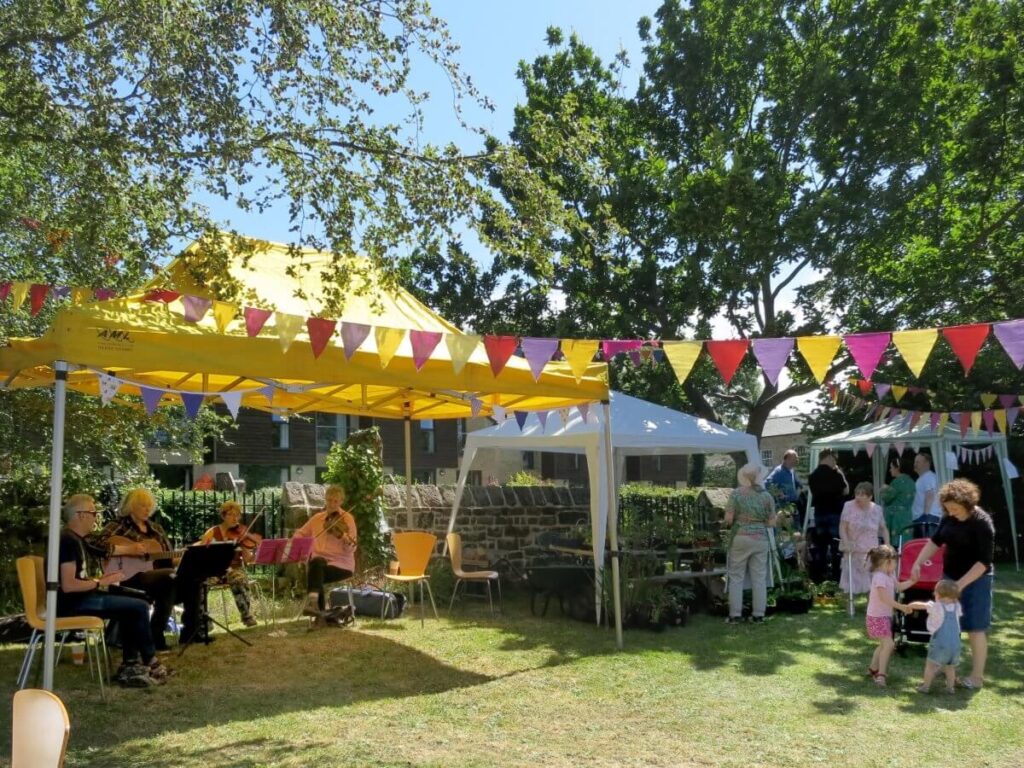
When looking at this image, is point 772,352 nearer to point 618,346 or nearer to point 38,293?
point 618,346

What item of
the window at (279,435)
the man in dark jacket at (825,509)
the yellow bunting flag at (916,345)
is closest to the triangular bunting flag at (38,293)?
the yellow bunting flag at (916,345)

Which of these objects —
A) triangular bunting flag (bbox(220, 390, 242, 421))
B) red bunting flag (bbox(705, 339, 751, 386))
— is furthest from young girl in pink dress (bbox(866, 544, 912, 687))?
triangular bunting flag (bbox(220, 390, 242, 421))

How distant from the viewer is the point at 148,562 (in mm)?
6910

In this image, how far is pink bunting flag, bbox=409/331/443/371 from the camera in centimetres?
645

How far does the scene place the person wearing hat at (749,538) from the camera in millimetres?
8531

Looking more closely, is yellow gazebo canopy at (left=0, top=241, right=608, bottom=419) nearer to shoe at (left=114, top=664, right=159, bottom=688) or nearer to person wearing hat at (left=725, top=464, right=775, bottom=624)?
shoe at (left=114, top=664, right=159, bottom=688)

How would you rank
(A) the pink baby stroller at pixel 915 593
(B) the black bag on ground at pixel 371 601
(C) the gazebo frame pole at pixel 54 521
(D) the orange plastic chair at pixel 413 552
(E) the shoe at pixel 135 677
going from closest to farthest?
1. (C) the gazebo frame pole at pixel 54 521
2. (E) the shoe at pixel 135 677
3. (A) the pink baby stroller at pixel 915 593
4. (D) the orange plastic chair at pixel 413 552
5. (B) the black bag on ground at pixel 371 601

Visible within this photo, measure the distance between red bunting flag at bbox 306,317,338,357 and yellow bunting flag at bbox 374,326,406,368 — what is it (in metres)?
0.35

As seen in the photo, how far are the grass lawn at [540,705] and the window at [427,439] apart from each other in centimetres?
2599

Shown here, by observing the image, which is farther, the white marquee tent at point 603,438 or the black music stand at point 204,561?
the white marquee tent at point 603,438

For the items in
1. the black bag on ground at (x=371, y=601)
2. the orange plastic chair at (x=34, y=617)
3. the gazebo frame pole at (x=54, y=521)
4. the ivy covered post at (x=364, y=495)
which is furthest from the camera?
the ivy covered post at (x=364, y=495)

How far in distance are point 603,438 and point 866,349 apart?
275 cm

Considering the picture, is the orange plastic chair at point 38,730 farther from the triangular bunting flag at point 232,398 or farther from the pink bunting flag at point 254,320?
the triangular bunting flag at point 232,398

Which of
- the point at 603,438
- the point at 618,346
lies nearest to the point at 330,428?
the point at 603,438
